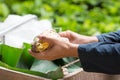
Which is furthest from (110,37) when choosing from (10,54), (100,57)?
(10,54)

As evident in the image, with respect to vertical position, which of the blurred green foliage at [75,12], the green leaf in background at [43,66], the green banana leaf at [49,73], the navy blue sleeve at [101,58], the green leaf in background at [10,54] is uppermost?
the navy blue sleeve at [101,58]

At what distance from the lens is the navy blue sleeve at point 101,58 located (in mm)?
1141

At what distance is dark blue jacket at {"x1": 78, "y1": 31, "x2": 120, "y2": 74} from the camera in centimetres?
114

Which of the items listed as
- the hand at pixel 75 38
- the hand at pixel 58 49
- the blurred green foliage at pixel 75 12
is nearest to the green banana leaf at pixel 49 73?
the hand at pixel 58 49

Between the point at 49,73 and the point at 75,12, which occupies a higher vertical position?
the point at 49,73

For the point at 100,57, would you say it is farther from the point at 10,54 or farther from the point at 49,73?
the point at 10,54

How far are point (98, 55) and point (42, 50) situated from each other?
0.17m

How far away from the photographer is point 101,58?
114 centimetres

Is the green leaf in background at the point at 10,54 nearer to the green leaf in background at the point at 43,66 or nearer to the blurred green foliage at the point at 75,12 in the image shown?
the green leaf in background at the point at 43,66

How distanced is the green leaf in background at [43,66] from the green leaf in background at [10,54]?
0.06m

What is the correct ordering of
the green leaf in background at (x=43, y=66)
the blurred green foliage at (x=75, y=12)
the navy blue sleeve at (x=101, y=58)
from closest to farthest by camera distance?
the navy blue sleeve at (x=101, y=58) → the green leaf in background at (x=43, y=66) → the blurred green foliage at (x=75, y=12)

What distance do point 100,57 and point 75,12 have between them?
195cm

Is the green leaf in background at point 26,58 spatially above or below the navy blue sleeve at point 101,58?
below

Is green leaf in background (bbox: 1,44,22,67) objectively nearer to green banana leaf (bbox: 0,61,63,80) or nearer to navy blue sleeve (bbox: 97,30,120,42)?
green banana leaf (bbox: 0,61,63,80)
